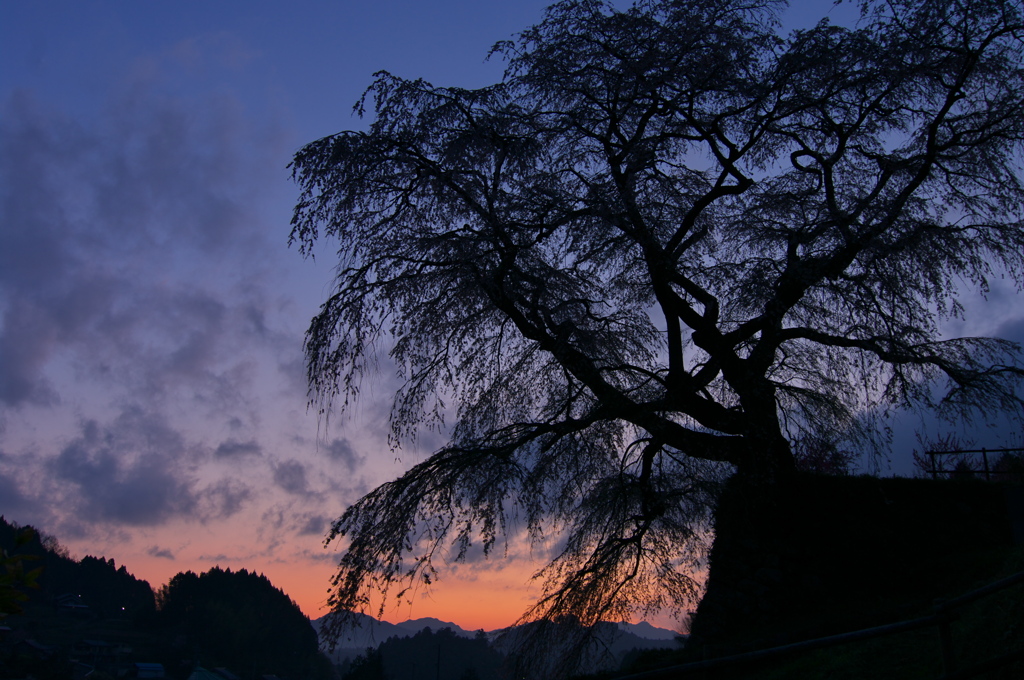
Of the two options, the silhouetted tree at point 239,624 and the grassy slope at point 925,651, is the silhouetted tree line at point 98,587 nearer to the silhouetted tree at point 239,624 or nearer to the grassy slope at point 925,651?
the silhouetted tree at point 239,624

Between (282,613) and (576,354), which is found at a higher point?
(576,354)

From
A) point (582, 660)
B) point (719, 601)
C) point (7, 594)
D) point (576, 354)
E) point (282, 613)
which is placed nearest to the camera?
point (7, 594)

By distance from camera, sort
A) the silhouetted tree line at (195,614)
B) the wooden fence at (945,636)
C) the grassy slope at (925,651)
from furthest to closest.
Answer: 1. the silhouetted tree line at (195,614)
2. the grassy slope at (925,651)
3. the wooden fence at (945,636)

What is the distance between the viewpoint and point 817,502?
39.3ft

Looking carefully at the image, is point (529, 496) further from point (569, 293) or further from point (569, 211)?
point (569, 211)

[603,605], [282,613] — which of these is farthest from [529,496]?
[282,613]

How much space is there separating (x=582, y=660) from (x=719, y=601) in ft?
9.94

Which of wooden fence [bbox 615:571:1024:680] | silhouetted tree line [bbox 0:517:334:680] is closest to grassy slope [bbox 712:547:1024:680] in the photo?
wooden fence [bbox 615:571:1024:680]

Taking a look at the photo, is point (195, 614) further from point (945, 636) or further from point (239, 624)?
point (945, 636)

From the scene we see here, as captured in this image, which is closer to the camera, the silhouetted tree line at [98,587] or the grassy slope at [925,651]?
the grassy slope at [925,651]

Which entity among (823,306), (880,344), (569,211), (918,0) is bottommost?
(880,344)

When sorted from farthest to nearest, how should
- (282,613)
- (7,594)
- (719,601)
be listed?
(282,613) → (719,601) → (7,594)

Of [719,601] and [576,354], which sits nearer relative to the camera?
[576,354]

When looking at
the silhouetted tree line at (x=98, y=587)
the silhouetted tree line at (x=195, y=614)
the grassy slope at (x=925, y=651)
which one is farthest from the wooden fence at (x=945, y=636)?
the silhouetted tree line at (x=98, y=587)
